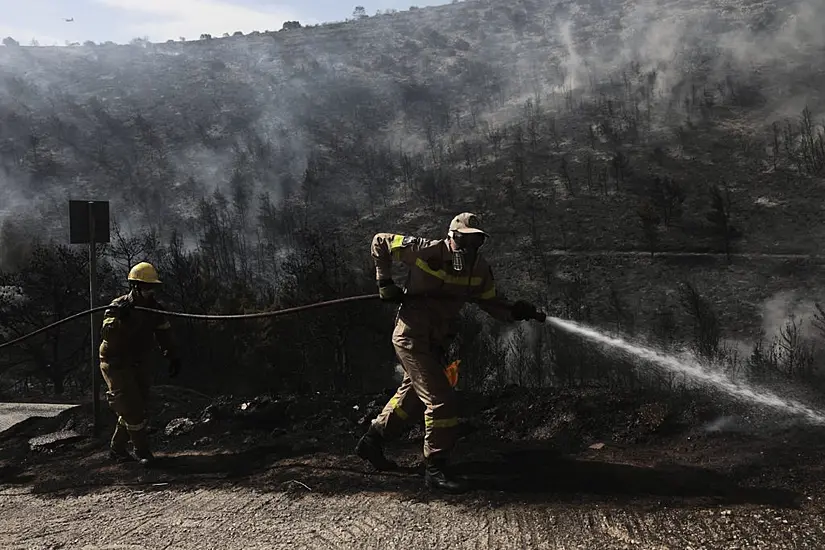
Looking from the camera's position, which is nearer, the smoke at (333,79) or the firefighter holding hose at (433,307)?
the firefighter holding hose at (433,307)

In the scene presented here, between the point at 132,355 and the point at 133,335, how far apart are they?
0.56ft

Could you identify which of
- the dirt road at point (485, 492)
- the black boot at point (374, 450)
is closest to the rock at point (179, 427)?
the dirt road at point (485, 492)

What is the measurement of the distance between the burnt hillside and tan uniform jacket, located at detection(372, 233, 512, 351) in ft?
23.6

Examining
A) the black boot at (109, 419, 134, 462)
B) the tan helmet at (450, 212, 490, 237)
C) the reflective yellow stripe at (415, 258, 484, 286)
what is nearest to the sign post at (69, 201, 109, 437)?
the black boot at (109, 419, 134, 462)

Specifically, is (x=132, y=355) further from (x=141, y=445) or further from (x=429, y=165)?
(x=429, y=165)

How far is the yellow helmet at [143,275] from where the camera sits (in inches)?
203

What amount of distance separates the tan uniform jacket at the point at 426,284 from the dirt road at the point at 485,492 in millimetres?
928

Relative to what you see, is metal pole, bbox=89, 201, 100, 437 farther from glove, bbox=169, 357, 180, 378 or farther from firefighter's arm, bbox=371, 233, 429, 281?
firefighter's arm, bbox=371, 233, 429, 281

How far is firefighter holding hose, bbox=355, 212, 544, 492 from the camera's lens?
3.76m

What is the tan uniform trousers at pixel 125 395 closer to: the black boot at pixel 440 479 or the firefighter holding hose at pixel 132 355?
the firefighter holding hose at pixel 132 355

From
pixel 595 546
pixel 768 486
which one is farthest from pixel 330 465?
pixel 768 486

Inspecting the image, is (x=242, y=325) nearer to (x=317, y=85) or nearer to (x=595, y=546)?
(x=595, y=546)

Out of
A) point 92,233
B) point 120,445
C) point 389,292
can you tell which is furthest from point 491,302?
point 92,233

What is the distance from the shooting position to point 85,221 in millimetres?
6363
